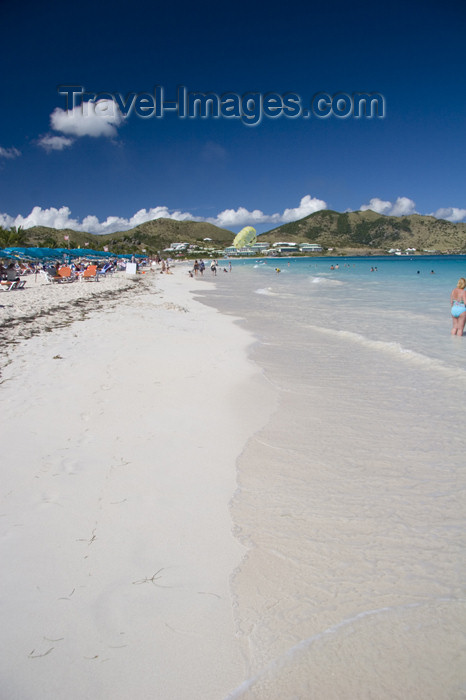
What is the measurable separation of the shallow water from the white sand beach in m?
0.20

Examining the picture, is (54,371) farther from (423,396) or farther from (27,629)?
(423,396)

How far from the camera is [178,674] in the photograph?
1897 millimetres

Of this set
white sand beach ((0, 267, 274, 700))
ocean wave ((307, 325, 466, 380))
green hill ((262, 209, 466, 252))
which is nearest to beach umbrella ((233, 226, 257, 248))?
green hill ((262, 209, 466, 252))

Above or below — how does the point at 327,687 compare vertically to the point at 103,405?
below

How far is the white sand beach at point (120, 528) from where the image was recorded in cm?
193

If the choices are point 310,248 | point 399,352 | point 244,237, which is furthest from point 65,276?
point 310,248

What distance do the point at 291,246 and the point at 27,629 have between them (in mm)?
186946

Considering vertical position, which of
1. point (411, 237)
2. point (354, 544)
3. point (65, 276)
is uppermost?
point (411, 237)

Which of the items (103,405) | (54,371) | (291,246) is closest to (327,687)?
(103,405)

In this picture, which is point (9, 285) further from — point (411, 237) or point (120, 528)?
point (411, 237)

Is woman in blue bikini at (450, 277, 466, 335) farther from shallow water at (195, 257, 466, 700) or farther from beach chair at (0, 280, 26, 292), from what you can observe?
beach chair at (0, 280, 26, 292)

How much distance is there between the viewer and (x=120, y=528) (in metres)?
2.89

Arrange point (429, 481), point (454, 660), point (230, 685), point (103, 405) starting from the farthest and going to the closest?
point (103, 405) → point (429, 481) → point (454, 660) → point (230, 685)

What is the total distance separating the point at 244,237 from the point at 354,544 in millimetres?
167561
